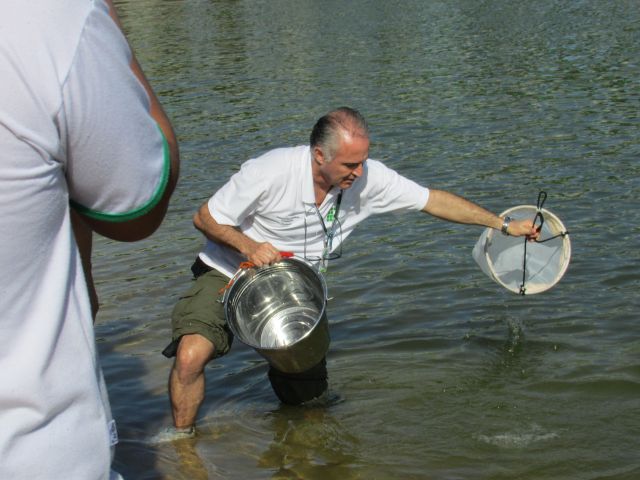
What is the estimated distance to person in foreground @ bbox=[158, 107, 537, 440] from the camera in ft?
18.2

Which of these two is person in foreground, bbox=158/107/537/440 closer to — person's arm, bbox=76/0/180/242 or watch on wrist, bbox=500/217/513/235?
watch on wrist, bbox=500/217/513/235

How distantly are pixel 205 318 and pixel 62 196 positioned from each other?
3.97m

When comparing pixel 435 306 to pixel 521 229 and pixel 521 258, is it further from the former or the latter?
pixel 521 229

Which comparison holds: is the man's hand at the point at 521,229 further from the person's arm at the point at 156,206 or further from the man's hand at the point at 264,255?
the person's arm at the point at 156,206

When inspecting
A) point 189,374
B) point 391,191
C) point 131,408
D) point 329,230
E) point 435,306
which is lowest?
point 435,306

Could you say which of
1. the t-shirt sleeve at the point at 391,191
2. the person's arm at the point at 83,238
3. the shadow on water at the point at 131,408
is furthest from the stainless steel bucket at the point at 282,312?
the person's arm at the point at 83,238

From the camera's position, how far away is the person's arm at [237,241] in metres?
5.40

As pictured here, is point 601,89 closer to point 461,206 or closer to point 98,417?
point 461,206

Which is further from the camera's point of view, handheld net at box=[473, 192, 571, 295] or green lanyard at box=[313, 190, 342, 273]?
handheld net at box=[473, 192, 571, 295]

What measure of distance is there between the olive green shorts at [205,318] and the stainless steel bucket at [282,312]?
112mm

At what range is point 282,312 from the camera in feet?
19.1

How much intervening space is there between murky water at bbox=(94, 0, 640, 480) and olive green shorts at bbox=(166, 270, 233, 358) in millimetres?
666

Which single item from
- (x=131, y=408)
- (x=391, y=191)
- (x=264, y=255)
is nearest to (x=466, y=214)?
(x=391, y=191)

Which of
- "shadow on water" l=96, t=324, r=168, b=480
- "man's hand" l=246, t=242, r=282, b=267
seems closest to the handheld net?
"man's hand" l=246, t=242, r=282, b=267
